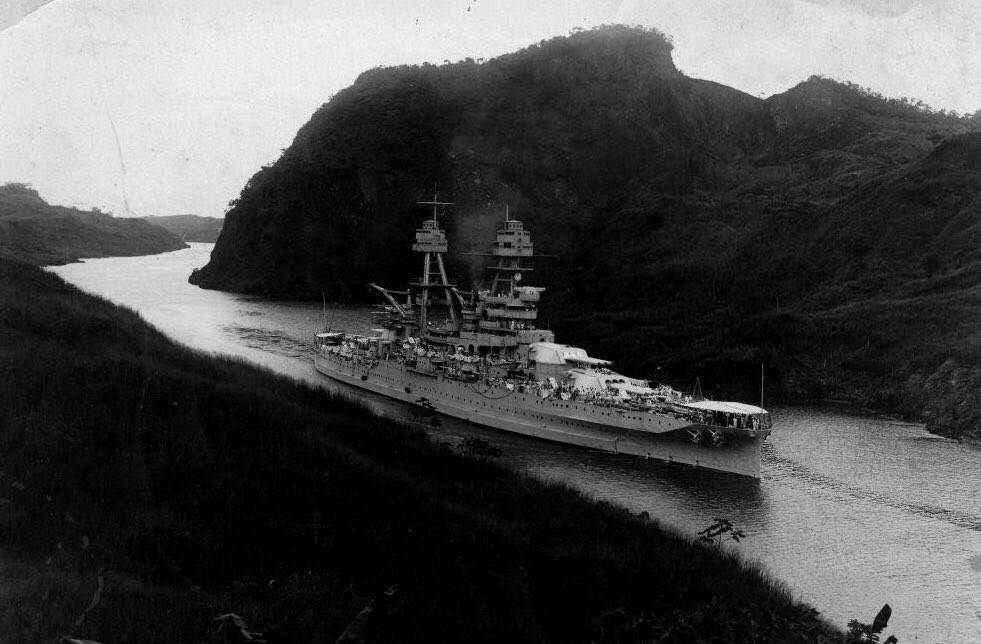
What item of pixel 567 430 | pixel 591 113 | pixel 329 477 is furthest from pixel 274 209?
pixel 329 477

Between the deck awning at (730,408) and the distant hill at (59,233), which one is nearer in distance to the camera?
the deck awning at (730,408)

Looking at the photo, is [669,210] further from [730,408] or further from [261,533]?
[261,533]

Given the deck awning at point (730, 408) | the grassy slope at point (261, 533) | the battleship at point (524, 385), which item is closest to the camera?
the grassy slope at point (261, 533)

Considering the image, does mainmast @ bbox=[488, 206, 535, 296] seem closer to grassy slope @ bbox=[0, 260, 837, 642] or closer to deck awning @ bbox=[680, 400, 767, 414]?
deck awning @ bbox=[680, 400, 767, 414]

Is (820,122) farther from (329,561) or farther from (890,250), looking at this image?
(329,561)

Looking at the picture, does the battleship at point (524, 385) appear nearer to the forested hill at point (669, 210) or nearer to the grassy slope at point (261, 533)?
the grassy slope at point (261, 533)

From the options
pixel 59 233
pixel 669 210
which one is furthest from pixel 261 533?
pixel 59 233

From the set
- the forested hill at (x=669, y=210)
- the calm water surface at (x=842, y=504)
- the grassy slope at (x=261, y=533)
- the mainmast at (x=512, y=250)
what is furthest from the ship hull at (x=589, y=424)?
the forested hill at (x=669, y=210)

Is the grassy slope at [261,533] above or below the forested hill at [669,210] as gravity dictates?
below
